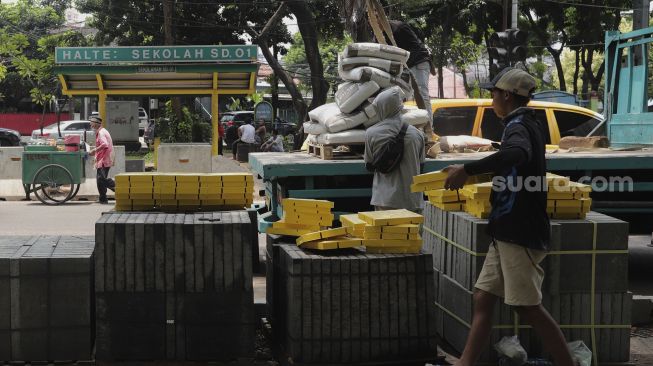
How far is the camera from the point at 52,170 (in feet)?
59.5

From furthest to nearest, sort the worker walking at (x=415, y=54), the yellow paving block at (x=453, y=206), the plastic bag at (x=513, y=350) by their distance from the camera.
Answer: the worker walking at (x=415, y=54), the yellow paving block at (x=453, y=206), the plastic bag at (x=513, y=350)

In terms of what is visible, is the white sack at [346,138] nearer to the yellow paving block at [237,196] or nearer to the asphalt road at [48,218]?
the yellow paving block at [237,196]

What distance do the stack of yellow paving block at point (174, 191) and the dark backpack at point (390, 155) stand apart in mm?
1215

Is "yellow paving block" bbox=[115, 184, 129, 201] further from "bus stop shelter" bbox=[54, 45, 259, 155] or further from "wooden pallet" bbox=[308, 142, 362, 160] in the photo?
"bus stop shelter" bbox=[54, 45, 259, 155]

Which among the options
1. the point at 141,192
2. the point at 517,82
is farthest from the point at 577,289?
the point at 141,192

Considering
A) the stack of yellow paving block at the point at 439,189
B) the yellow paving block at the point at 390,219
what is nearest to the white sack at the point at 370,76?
the stack of yellow paving block at the point at 439,189

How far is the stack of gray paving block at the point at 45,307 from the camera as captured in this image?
605 cm

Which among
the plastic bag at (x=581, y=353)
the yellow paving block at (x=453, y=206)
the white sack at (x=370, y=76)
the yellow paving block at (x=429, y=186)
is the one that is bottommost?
the plastic bag at (x=581, y=353)

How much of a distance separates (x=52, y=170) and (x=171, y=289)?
1295 cm

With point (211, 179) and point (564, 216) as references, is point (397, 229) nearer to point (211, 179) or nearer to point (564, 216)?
point (564, 216)

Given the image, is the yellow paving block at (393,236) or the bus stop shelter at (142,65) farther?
the bus stop shelter at (142,65)

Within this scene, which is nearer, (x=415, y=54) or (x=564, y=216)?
(x=564, y=216)

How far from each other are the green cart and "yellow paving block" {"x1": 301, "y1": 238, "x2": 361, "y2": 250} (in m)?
12.9

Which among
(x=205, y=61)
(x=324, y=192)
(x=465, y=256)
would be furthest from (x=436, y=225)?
(x=205, y=61)
